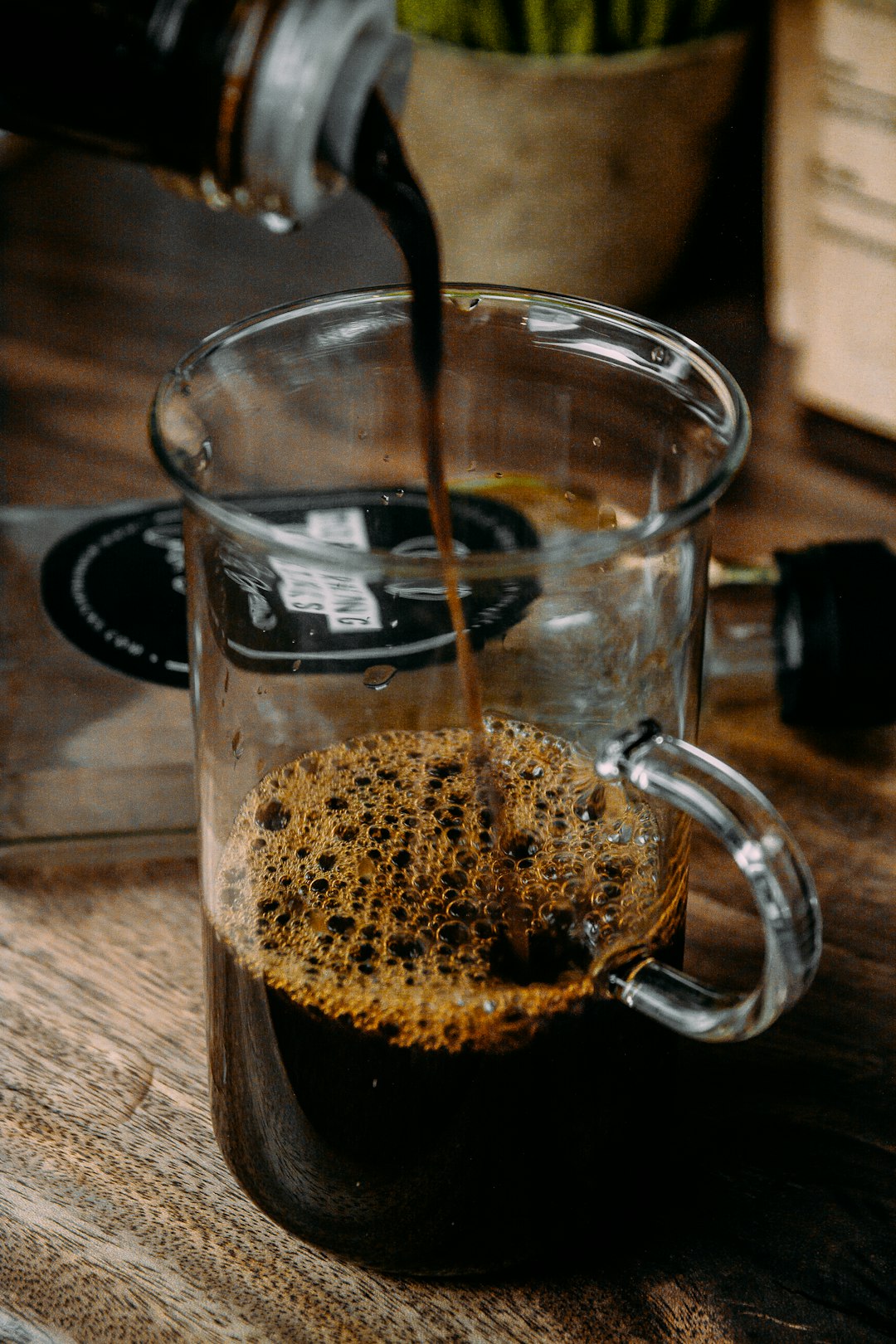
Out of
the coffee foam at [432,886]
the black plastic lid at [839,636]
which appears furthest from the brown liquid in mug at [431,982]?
the black plastic lid at [839,636]

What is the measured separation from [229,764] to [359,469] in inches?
6.1

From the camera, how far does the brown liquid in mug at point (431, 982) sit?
1.22ft

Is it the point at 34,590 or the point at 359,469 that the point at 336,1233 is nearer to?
the point at 359,469

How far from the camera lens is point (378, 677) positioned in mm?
410

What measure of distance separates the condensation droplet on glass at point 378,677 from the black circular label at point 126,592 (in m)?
0.24

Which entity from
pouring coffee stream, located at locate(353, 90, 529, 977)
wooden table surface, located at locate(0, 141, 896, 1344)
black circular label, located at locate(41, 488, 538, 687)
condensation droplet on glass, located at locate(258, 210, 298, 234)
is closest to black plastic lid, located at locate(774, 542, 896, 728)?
wooden table surface, located at locate(0, 141, 896, 1344)

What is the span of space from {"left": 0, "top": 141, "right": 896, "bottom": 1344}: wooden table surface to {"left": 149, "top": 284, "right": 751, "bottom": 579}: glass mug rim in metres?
0.19

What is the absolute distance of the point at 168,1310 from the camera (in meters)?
0.42

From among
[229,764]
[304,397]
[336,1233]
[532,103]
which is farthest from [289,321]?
[532,103]

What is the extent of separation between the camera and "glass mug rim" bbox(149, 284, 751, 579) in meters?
0.32

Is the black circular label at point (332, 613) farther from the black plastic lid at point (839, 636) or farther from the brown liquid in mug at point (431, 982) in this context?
the black plastic lid at point (839, 636)

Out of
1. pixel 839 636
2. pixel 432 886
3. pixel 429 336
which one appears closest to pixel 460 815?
pixel 432 886

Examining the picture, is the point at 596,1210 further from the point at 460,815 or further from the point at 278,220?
the point at 278,220

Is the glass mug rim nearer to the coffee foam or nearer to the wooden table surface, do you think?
the coffee foam
